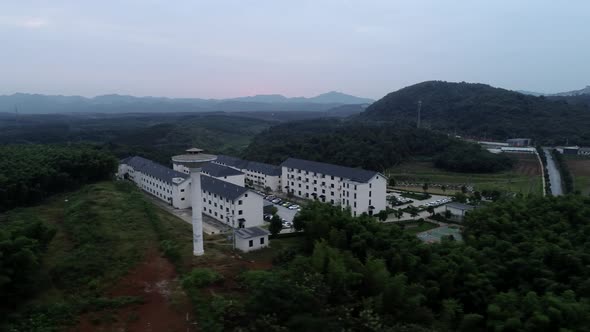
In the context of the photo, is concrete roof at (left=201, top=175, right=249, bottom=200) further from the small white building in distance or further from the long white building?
the small white building in distance

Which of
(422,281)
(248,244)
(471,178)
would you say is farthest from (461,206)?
(248,244)

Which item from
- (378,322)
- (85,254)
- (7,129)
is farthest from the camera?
(7,129)

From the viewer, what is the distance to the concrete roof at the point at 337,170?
101ft

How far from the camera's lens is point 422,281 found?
15.8 meters

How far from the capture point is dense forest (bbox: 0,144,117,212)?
28445 mm

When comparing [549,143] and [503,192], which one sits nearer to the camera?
[503,192]

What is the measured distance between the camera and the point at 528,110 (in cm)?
8044

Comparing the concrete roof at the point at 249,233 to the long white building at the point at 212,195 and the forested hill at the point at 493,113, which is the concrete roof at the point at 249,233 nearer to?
the long white building at the point at 212,195

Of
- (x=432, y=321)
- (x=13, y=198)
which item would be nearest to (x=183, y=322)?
(x=432, y=321)

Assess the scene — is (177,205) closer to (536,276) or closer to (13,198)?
(13,198)

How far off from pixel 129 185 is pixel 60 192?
533 centimetres

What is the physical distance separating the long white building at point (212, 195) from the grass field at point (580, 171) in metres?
31.2

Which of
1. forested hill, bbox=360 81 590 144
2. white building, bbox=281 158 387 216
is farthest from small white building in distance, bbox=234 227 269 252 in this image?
forested hill, bbox=360 81 590 144

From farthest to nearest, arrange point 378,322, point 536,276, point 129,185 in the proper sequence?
point 129,185 → point 536,276 → point 378,322
